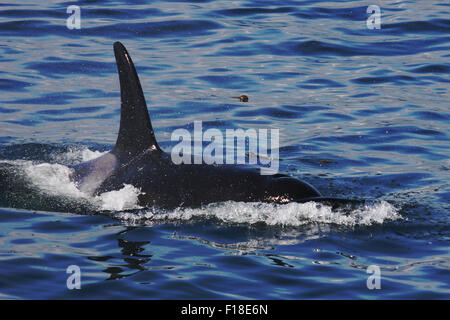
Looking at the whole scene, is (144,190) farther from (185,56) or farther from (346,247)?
(185,56)

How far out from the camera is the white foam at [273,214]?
921 cm

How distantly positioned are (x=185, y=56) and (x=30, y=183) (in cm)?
771

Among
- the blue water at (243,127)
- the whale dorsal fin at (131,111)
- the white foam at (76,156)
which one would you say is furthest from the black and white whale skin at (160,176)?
the white foam at (76,156)

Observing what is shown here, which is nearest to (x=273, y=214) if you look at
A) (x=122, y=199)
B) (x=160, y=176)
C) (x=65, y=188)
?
(x=160, y=176)

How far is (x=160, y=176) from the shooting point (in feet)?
32.0

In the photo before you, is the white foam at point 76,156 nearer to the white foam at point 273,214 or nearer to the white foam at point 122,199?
the white foam at point 122,199

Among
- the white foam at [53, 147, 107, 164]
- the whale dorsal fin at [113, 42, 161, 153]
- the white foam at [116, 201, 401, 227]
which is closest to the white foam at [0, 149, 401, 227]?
the white foam at [116, 201, 401, 227]

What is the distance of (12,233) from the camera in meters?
9.16

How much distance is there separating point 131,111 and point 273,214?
2.05 m

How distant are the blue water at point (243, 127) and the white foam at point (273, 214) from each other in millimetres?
17

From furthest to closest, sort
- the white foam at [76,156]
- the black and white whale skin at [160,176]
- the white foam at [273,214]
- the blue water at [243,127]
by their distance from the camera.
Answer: the white foam at [76,156] < the black and white whale skin at [160,176] < the white foam at [273,214] < the blue water at [243,127]

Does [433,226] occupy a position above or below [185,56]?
below
